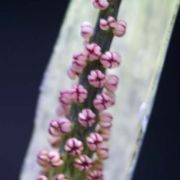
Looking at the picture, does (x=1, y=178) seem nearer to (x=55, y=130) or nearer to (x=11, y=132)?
(x=11, y=132)

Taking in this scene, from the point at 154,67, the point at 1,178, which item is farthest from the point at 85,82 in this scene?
the point at 1,178

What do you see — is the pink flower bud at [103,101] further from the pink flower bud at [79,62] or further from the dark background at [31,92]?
the dark background at [31,92]

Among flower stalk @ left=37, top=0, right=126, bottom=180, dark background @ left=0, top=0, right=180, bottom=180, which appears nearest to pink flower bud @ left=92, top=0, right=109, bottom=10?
flower stalk @ left=37, top=0, right=126, bottom=180

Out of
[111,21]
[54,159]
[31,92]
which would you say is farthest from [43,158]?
[31,92]

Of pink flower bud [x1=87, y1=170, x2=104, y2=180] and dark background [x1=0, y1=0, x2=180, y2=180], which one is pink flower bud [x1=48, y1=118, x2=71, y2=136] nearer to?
pink flower bud [x1=87, y1=170, x2=104, y2=180]

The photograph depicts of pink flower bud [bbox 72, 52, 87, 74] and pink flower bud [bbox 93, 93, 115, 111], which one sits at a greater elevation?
pink flower bud [bbox 72, 52, 87, 74]
